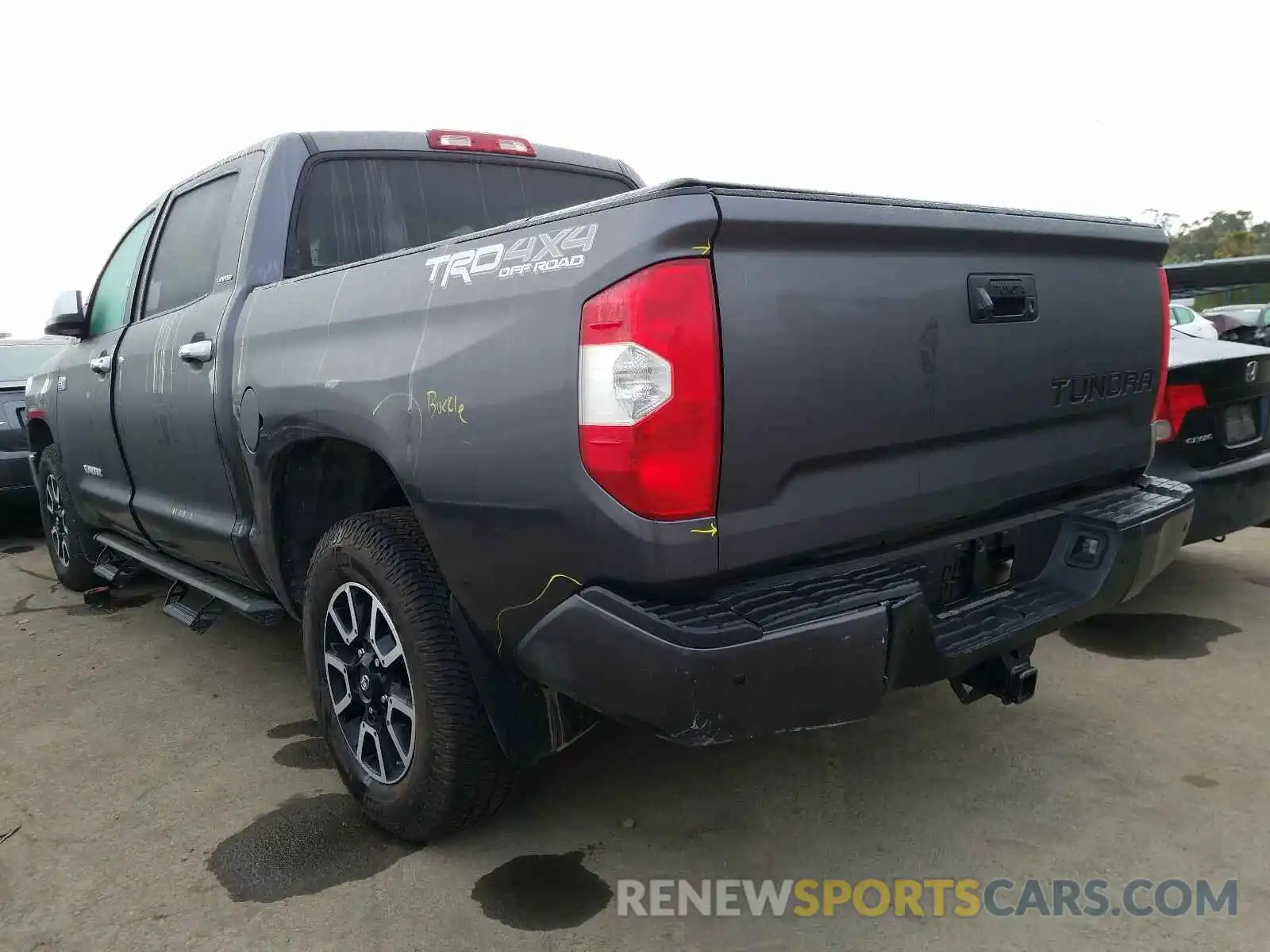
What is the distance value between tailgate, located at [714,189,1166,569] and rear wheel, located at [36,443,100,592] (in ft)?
14.7

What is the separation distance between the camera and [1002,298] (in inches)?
88.1

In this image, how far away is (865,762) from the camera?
9.41 ft

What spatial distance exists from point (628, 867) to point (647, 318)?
1.46 metres

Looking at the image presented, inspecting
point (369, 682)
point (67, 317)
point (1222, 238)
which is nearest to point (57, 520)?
point (67, 317)

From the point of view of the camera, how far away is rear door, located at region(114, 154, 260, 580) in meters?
3.19

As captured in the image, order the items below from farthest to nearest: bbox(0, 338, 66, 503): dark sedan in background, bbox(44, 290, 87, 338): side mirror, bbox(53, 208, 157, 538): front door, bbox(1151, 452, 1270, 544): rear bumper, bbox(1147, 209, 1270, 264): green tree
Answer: bbox(1147, 209, 1270, 264): green tree
bbox(0, 338, 66, 503): dark sedan in background
bbox(44, 290, 87, 338): side mirror
bbox(53, 208, 157, 538): front door
bbox(1151, 452, 1270, 544): rear bumper

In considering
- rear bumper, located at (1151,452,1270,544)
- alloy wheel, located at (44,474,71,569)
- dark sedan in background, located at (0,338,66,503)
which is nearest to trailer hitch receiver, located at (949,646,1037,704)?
rear bumper, located at (1151,452,1270,544)

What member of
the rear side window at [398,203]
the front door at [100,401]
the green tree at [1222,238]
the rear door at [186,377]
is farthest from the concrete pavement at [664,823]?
the green tree at [1222,238]

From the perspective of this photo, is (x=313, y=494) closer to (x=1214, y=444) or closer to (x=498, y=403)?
(x=498, y=403)

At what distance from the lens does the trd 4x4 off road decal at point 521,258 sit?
1858 millimetres

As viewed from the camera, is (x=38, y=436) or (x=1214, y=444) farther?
(x=38, y=436)

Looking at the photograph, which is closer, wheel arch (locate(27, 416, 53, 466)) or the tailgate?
the tailgate

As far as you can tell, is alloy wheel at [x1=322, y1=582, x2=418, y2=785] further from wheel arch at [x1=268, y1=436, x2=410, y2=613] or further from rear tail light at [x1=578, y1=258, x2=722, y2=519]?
rear tail light at [x1=578, y1=258, x2=722, y2=519]

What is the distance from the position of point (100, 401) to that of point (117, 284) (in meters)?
0.60
